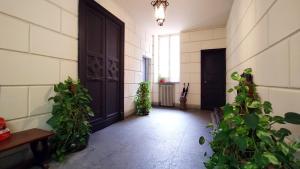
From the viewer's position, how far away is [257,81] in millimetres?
1887

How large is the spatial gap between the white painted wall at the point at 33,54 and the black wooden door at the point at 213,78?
4457 mm

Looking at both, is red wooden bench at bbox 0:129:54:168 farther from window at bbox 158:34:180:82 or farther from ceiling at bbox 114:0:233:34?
window at bbox 158:34:180:82

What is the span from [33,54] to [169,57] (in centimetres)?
A: 514

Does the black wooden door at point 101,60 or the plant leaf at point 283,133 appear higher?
the black wooden door at point 101,60

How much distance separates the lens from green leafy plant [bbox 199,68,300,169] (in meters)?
0.71

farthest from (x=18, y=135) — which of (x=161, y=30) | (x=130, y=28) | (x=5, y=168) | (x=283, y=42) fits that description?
(x=161, y=30)

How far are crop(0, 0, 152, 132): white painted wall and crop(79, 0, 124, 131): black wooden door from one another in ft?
0.75

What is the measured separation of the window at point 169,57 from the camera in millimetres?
6427

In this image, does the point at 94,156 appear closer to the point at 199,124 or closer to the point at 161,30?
the point at 199,124

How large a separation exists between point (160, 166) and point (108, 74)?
2423 mm

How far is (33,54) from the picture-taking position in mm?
2057

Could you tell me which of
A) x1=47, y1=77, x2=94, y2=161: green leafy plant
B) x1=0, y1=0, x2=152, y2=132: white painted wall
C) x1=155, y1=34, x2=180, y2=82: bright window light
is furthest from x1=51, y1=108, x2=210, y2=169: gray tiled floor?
x1=155, y1=34, x2=180, y2=82: bright window light

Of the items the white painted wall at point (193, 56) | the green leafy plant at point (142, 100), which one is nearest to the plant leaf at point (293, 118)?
the green leafy plant at point (142, 100)

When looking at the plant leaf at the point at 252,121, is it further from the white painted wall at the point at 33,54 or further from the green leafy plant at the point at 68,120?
the white painted wall at the point at 33,54
